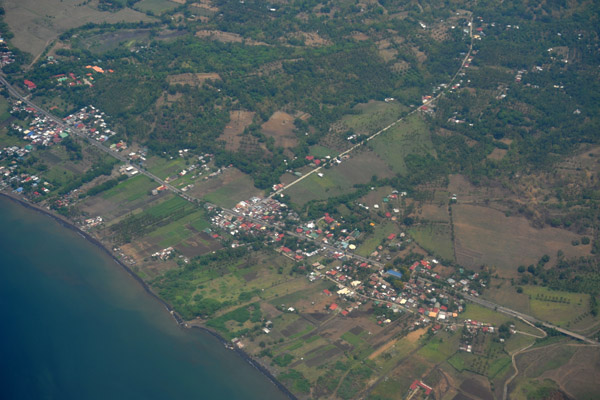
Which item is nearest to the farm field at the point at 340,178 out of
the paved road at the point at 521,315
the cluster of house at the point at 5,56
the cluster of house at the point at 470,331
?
the paved road at the point at 521,315

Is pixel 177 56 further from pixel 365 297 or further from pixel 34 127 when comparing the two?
pixel 365 297

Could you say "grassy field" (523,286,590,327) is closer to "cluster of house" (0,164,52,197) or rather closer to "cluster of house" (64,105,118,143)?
"cluster of house" (64,105,118,143)

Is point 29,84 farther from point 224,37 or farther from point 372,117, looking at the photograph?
point 372,117

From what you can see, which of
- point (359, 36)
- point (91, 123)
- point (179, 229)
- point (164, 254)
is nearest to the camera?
point (164, 254)

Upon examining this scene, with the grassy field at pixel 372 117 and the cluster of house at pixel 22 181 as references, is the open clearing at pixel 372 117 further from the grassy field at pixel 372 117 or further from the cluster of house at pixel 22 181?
the cluster of house at pixel 22 181

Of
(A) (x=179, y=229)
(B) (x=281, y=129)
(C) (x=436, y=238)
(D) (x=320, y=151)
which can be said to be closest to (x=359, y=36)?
(B) (x=281, y=129)

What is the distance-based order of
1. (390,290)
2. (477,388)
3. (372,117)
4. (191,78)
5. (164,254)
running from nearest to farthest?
(477,388)
(390,290)
(164,254)
(372,117)
(191,78)

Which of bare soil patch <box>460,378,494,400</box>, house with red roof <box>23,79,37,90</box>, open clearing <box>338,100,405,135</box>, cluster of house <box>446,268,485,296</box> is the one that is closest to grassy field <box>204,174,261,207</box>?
open clearing <box>338,100,405,135</box>

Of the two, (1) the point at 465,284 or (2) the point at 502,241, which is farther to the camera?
(2) the point at 502,241
